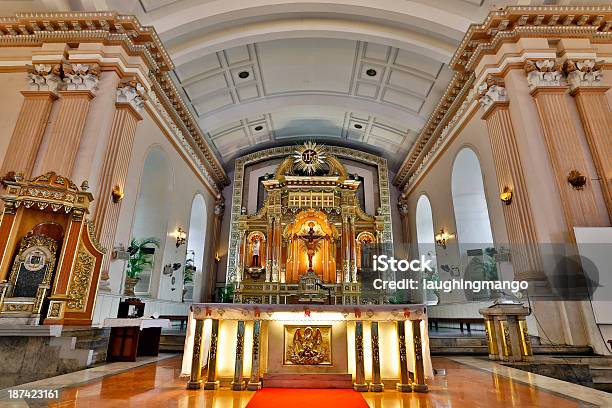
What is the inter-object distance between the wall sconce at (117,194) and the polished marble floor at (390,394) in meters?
3.17

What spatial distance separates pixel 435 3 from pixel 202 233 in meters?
9.25

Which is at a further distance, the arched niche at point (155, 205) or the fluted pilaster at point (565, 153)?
the arched niche at point (155, 205)

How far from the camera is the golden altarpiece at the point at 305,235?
10859mm

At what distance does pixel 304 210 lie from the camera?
38.5 feet

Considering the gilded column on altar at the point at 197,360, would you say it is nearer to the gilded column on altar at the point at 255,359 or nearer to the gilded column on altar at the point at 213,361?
the gilded column on altar at the point at 213,361

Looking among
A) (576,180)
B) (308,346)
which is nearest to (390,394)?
(308,346)

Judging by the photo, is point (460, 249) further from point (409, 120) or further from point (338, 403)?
point (338, 403)

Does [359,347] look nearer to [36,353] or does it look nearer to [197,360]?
[197,360]

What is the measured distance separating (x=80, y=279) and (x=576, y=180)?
748 centimetres

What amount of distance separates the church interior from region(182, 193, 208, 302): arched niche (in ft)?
0.29

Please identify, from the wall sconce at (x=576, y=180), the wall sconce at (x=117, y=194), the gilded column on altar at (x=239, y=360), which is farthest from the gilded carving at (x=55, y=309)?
the wall sconce at (x=576, y=180)

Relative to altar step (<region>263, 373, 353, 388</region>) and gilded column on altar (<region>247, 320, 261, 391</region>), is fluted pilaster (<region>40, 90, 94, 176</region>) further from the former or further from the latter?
altar step (<region>263, 373, 353, 388</region>)

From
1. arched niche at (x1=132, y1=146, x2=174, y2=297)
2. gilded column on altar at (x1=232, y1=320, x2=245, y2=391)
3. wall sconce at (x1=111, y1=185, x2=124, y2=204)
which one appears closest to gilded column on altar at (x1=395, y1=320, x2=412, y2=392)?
gilded column on altar at (x1=232, y1=320, x2=245, y2=391)

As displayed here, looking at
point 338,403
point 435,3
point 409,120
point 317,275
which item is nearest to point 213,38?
point 435,3
